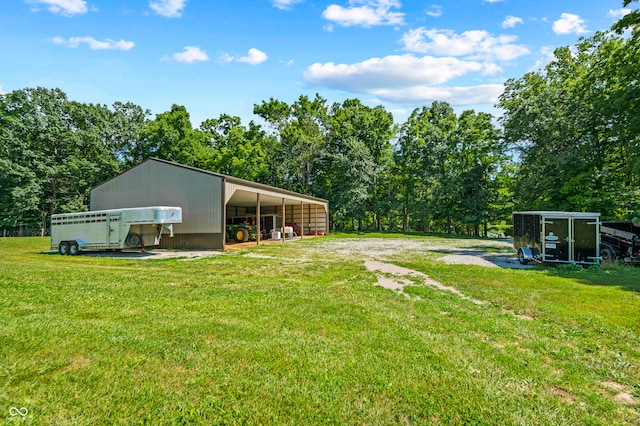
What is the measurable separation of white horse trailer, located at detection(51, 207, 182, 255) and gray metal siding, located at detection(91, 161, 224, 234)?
1609 mm

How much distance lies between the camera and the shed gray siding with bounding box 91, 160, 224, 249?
1627 cm

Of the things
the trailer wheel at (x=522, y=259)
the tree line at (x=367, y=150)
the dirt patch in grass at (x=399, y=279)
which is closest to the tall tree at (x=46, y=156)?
the tree line at (x=367, y=150)

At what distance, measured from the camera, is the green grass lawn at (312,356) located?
101 inches

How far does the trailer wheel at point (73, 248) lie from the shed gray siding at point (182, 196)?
3769mm

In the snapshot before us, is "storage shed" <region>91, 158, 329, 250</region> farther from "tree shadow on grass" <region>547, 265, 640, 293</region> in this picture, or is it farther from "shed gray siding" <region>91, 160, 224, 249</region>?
"tree shadow on grass" <region>547, 265, 640, 293</region>

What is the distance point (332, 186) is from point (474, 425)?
3633cm

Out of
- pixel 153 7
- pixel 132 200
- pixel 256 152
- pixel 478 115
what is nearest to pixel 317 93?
pixel 256 152

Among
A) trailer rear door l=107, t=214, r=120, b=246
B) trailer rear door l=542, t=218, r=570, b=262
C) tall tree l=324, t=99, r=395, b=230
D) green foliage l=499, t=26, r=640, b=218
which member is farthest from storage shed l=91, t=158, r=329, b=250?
green foliage l=499, t=26, r=640, b=218

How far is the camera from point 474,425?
2.45 meters

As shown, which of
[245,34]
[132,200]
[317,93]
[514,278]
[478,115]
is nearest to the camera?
[514,278]

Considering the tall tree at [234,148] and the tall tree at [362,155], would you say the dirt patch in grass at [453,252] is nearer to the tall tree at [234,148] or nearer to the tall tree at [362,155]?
the tall tree at [362,155]

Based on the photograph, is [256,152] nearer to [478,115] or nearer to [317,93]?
[317,93]

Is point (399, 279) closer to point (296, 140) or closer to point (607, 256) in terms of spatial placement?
point (607, 256)

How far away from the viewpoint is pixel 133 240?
14375 mm
